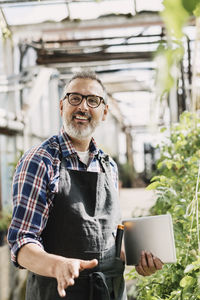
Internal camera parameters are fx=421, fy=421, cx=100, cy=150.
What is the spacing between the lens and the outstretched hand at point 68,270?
0.84 meters

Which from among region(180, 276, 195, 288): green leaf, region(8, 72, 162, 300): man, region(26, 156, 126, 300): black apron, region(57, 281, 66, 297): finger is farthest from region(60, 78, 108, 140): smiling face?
region(57, 281, 66, 297): finger

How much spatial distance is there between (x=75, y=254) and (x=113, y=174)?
0.39 metres

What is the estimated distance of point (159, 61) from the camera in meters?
0.28

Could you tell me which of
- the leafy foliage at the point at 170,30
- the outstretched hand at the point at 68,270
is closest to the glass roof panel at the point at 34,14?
the outstretched hand at the point at 68,270

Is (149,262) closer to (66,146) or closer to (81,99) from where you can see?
(66,146)

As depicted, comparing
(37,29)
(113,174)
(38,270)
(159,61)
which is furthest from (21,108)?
(159,61)

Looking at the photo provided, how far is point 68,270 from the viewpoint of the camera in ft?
2.87

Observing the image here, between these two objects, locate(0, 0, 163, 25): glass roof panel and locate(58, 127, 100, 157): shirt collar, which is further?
locate(0, 0, 163, 25): glass roof panel

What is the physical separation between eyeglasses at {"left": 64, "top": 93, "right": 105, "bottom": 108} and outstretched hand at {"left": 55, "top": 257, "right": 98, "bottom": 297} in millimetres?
706

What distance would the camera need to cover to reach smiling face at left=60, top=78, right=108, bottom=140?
148 cm

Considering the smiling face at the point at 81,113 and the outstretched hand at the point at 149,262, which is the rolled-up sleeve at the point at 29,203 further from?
the outstretched hand at the point at 149,262

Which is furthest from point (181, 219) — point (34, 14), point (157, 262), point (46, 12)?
point (34, 14)

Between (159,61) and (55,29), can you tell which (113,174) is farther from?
(55,29)

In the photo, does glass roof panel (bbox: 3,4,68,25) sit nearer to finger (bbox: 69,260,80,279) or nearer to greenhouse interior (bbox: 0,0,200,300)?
greenhouse interior (bbox: 0,0,200,300)
